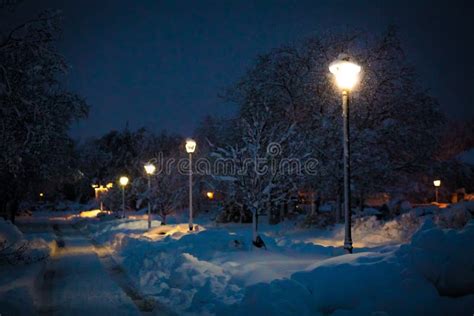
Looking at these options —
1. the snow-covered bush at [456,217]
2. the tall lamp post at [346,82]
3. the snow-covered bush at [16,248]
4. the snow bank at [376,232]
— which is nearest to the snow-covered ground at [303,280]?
the tall lamp post at [346,82]

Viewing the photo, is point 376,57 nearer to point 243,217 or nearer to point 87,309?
point 243,217

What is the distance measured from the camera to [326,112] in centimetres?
2902

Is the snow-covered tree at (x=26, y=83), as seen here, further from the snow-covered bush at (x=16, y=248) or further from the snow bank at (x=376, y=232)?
the snow bank at (x=376, y=232)

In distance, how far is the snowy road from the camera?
367 inches

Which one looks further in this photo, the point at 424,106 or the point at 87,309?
the point at 424,106

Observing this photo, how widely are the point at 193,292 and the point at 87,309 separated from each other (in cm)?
→ 231

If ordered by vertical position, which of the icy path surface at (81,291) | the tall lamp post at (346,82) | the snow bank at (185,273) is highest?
the tall lamp post at (346,82)

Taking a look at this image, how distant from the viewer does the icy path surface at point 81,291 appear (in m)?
9.31

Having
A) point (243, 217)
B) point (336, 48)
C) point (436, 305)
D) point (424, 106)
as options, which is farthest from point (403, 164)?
point (436, 305)

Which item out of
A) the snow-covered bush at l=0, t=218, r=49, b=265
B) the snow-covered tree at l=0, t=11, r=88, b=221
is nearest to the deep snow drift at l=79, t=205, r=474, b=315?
the snow-covered bush at l=0, t=218, r=49, b=265

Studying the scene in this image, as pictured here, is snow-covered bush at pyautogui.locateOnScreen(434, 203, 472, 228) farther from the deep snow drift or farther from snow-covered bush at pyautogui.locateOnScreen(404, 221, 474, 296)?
snow-covered bush at pyautogui.locateOnScreen(404, 221, 474, 296)

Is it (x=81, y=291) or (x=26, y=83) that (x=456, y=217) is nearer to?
(x=81, y=291)

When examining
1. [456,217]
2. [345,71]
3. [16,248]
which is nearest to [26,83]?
[16,248]

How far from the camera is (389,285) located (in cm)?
758
